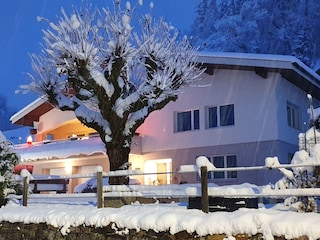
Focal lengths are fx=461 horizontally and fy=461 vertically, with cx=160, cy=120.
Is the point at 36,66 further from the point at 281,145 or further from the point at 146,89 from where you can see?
the point at 281,145

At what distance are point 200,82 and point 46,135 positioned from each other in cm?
1096

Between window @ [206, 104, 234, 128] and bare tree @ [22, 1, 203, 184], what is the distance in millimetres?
4651

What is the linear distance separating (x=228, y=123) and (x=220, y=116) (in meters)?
0.48

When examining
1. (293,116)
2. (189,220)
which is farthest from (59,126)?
(189,220)

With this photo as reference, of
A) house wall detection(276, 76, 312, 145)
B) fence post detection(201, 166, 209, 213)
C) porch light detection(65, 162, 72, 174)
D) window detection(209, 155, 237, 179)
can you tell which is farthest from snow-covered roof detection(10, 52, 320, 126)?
fence post detection(201, 166, 209, 213)

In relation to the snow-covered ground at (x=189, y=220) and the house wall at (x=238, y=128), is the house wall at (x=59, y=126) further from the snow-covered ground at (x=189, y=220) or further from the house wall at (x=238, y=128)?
the snow-covered ground at (x=189, y=220)

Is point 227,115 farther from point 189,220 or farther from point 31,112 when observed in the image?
point 189,220

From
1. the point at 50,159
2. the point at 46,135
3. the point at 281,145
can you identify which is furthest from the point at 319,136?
the point at 46,135

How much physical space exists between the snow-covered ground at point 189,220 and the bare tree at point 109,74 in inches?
138

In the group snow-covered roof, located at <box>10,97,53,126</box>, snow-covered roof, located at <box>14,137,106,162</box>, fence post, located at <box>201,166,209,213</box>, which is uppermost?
snow-covered roof, located at <box>10,97,53,126</box>

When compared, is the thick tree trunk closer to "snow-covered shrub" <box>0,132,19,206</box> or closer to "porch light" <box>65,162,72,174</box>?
"snow-covered shrub" <box>0,132,19,206</box>

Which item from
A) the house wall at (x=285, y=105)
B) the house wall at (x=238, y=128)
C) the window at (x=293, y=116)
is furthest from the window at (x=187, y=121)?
the window at (x=293, y=116)

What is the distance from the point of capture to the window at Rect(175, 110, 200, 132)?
2042cm

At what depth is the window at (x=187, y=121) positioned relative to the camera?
2042 cm
